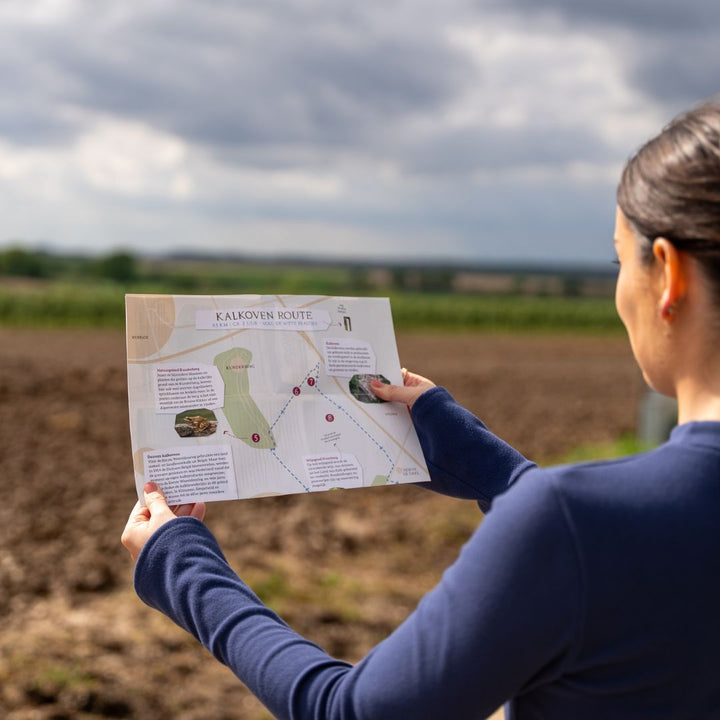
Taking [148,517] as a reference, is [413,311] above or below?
below

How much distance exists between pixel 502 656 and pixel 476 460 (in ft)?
1.99

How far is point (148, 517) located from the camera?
1326 millimetres

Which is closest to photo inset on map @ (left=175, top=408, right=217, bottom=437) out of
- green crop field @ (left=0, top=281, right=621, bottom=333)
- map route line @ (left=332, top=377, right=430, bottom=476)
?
map route line @ (left=332, top=377, right=430, bottom=476)

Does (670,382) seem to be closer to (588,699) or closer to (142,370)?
(588,699)

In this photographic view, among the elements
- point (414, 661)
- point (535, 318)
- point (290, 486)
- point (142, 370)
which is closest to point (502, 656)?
point (414, 661)

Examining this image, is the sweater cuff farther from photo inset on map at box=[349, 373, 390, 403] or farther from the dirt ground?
the dirt ground

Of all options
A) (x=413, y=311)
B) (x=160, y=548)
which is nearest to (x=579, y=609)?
(x=160, y=548)

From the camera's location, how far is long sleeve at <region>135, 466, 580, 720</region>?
937mm

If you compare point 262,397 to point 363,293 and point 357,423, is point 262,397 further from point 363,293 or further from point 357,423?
point 363,293

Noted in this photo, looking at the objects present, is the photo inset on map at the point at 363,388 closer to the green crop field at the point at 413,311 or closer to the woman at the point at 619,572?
the woman at the point at 619,572

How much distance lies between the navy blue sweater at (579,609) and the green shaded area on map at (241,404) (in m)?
0.48

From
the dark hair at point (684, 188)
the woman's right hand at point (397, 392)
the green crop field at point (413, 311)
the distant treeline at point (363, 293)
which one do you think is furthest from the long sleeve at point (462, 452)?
the green crop field at point (413, 311)

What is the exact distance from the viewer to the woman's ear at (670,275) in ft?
3.31

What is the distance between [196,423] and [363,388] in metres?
0.31
